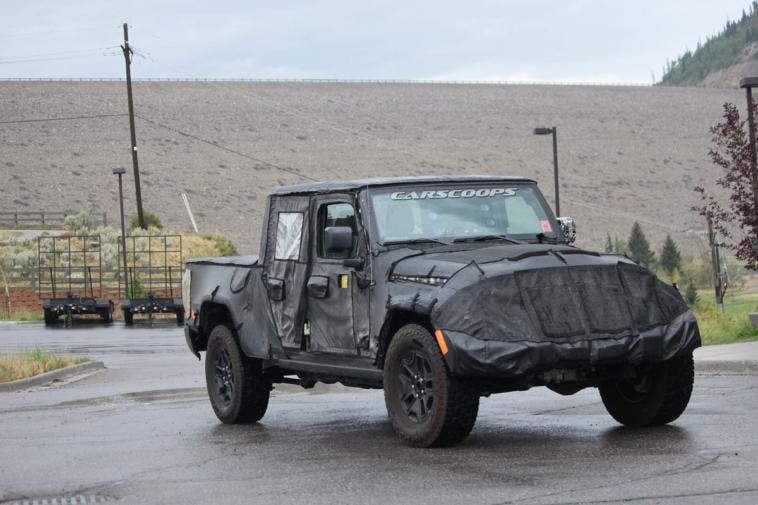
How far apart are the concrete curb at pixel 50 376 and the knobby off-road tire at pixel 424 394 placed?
30.7 ft

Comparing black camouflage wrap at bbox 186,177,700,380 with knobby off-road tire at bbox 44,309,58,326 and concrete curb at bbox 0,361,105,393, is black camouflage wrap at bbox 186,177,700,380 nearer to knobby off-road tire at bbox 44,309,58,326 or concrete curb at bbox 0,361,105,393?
concrete curb at bbox 0,361,105,393

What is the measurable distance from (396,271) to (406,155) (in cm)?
9536

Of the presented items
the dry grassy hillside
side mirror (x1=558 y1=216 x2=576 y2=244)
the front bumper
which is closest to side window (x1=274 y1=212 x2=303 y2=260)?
side mirror (x1=558 y1=216 x2=576 y2=244)

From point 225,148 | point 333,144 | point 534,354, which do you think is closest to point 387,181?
point 534,354

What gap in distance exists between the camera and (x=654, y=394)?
37.0 ft

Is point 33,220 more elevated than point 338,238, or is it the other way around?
point 33,220

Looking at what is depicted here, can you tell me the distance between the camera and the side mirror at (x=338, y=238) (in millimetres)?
11312

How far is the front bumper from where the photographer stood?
10.0 m

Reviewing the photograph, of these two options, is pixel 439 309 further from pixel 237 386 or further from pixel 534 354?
pixel 237 386

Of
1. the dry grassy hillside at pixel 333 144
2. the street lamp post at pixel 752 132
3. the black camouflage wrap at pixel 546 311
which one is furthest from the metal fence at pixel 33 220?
the black camouflage wrap at pixel 546 311

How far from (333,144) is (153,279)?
5374cm

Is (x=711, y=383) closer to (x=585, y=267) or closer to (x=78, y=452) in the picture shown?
(x=585, y=267)

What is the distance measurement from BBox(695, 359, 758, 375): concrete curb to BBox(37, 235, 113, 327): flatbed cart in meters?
28.1

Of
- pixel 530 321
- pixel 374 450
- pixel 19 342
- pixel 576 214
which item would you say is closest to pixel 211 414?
pixel 374 450
